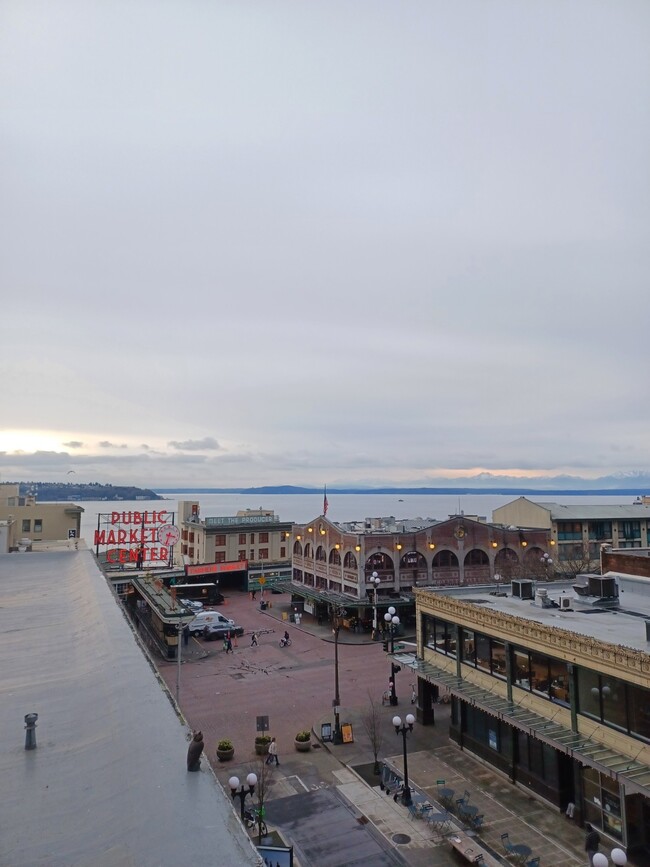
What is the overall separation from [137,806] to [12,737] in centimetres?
541

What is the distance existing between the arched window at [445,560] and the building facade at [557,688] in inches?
1084

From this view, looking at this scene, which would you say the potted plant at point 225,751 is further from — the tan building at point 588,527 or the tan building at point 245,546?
the tan building at point 588,527

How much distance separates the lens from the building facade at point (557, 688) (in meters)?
19.8

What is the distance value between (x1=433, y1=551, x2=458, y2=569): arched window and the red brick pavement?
12.4 meters

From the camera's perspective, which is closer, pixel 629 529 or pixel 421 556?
pixel 421 556

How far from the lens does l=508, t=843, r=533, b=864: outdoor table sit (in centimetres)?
1924

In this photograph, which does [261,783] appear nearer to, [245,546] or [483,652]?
[483,652]

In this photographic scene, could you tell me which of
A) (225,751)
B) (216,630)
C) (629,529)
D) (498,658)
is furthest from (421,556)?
(629,529)

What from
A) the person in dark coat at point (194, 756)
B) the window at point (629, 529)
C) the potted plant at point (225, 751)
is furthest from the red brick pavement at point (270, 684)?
the window at point (629, 529)

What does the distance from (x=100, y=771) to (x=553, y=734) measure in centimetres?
1705

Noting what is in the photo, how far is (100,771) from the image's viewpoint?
39.3ft

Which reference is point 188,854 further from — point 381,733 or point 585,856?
point 381,733

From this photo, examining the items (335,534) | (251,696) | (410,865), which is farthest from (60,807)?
(335,534)

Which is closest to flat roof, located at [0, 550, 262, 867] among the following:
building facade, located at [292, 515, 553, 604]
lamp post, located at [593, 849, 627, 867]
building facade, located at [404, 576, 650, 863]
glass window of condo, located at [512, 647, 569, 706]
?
lamp post, located at [593, 849, 627, 867]
